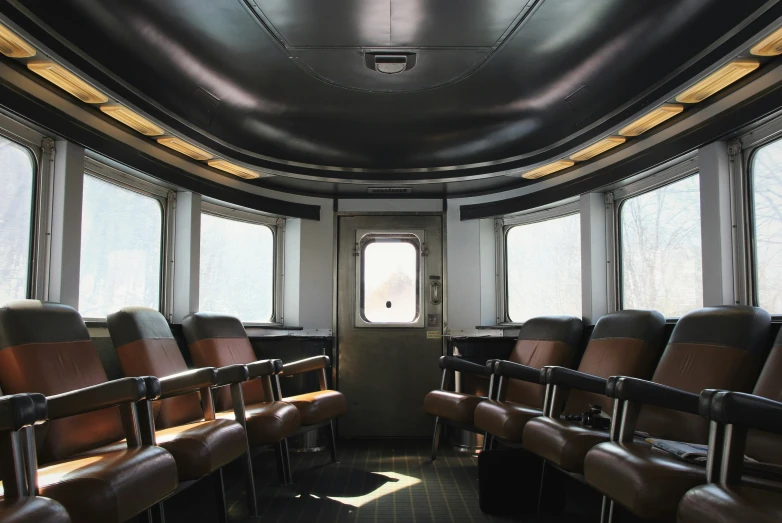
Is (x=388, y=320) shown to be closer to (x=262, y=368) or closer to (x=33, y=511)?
(x=262, y=368)

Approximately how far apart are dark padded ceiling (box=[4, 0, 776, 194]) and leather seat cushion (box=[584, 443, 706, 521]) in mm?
1988

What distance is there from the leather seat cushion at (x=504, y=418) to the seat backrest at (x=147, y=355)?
69.9 inches

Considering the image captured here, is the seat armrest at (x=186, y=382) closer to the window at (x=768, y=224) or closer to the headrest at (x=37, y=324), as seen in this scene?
the headrest at (x=37, y=324)

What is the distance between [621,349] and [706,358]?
2.62ft

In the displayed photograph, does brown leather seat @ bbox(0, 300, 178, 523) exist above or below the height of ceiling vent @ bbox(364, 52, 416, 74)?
below

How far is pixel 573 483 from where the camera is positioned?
412cm

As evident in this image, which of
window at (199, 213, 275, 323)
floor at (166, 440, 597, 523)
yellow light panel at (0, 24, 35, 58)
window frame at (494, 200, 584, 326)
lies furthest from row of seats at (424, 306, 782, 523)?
yellow light panel at (0, 24, 35, 58)

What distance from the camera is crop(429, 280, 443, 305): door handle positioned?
5.98 metres

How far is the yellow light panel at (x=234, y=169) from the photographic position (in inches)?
197

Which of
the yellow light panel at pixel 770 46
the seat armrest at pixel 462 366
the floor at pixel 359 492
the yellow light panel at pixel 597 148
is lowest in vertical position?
the floor at pixel 359 492

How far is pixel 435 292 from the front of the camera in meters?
5.98

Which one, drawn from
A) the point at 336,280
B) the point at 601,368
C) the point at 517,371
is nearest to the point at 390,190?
the point at 336,280

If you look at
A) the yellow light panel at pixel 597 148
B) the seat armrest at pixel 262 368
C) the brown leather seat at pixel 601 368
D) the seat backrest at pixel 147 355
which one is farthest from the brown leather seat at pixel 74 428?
the yellow light panel at pixel 597 148

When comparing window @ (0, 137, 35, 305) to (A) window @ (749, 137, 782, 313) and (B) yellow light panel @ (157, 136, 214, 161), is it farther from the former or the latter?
(A) window @ (749, 137, 782, 313)
